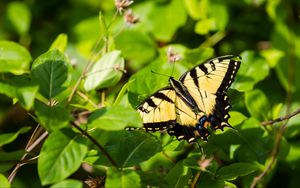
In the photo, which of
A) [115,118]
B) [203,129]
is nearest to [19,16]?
[203,129]

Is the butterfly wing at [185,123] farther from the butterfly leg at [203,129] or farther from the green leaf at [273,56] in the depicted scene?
the green leaf at [273,56]

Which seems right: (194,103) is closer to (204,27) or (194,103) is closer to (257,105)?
(257,105)

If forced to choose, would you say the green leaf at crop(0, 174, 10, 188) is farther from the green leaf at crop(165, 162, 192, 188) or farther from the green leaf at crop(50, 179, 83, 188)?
the green leaf at crop(165, 162, 192, 188)

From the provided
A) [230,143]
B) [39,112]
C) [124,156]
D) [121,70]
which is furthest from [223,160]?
[39,112]

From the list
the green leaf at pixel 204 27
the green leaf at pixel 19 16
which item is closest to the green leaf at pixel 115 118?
the green leaf at pixel 204 27

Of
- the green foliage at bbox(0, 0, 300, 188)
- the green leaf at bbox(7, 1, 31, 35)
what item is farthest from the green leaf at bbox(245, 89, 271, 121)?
the green leaf at bbox(7, 1, 31, 35)

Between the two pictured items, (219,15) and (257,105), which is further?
(219,15)

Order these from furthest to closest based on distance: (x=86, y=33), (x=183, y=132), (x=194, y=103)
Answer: (x=86, y=33), (x=194, y=103), (x=183, y=132)
